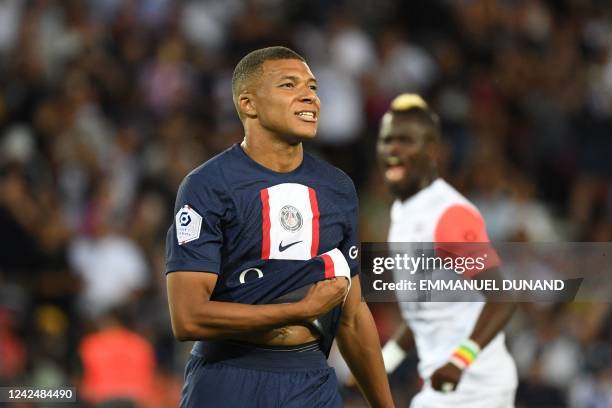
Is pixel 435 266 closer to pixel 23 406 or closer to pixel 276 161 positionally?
pixel 276 161

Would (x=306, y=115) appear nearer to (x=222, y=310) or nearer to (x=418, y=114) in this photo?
(x=222, y=310)

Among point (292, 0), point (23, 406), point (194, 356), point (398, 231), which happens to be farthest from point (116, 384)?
point (292, 0)

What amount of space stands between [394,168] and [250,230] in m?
1.81

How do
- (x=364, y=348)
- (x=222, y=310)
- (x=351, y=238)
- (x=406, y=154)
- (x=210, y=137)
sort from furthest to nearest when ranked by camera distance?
(x=210, y=137), (x=406, y=154), (x=364, y=348), (x=351, y=238), (x=222, y=310)

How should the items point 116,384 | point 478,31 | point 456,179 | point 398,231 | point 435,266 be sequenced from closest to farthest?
point 435,266 → point 398,231 → point 116,384 → point 456,179 → point 478,31

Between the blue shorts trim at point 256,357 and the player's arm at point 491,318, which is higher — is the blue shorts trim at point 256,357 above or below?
above

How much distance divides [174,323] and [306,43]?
859cm

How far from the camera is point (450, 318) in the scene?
595 centimetres

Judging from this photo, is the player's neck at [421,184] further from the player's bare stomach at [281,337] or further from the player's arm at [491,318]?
the player's bare stomach at [281,337]

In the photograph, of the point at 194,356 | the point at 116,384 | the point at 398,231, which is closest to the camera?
the point at 194,356

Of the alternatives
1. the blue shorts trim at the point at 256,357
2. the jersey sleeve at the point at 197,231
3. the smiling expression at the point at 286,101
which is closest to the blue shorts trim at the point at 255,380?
the blue shorts trim at the point at 256,357

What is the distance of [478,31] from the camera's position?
44.0 feet

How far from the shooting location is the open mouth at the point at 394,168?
6118mm

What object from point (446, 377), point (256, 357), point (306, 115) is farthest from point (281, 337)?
point (446, 377)
